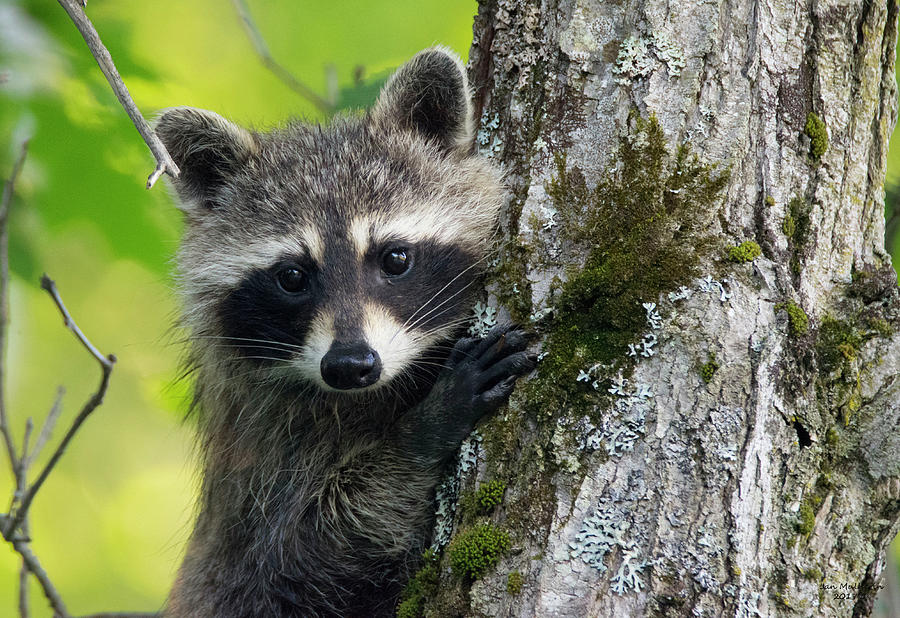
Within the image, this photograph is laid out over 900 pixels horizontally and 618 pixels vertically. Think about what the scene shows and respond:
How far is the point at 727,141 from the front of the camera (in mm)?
2350

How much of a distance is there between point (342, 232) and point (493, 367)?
1.02m

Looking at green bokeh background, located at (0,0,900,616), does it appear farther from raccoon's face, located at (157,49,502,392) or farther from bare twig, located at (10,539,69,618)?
bare twig, located at (10,539,69,618)

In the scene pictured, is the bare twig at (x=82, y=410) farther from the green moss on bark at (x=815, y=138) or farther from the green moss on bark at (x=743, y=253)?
the green moss on bark at (x=815, y=138)

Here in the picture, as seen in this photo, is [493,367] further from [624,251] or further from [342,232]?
[342,232]

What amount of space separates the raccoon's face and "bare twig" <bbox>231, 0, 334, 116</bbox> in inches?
32.1

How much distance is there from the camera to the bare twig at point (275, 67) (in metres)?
4.35

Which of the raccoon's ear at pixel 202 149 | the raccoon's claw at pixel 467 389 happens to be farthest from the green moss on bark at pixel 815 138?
the raccoon's ear at pixel 202 149

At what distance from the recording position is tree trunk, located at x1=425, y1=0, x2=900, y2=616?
80.1 inches

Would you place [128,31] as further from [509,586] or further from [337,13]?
[509,586]

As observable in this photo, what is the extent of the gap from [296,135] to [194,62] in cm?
152

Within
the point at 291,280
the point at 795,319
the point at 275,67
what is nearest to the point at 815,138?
the point at 795,319

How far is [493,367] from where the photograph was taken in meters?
2.51

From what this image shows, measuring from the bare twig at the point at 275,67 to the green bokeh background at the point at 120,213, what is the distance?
152 mm

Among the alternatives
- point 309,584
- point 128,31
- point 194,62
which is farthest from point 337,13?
point 309,584
